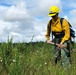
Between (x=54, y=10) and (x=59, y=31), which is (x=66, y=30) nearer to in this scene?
(x=59, y=31)

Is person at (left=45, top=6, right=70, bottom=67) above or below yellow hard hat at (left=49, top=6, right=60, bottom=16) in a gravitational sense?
below

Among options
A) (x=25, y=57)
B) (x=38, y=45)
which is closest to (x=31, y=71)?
(x=25, y=57)

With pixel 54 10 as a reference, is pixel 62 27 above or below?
below

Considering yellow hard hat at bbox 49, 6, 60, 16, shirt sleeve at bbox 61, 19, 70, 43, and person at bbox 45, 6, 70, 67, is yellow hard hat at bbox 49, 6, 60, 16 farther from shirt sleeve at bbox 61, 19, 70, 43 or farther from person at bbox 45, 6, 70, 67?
shirt sleeve at bbox 61, 19, 70, 43

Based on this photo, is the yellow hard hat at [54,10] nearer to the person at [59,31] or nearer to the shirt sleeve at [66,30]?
the person at [59,31]

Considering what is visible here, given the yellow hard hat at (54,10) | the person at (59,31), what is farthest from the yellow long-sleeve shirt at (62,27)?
the yellow hard hat at (54,10)

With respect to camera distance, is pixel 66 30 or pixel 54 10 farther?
pixel 54 10

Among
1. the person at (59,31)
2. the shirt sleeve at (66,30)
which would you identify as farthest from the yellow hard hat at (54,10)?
the shirt sleeve at (66,30)

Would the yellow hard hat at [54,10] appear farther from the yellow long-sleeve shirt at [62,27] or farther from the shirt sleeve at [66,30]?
the shirt sleeve at [66,30]

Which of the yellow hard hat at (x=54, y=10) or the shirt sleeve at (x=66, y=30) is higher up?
the yellow hard hat at (x=54, y=10)

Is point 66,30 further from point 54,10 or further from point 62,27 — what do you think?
point 54,10

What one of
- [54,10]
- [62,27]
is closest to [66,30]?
[62,27]

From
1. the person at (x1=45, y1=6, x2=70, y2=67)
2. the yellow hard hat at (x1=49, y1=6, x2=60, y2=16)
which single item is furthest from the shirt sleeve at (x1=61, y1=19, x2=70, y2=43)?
the yellow hard hat at (x1=49, y1=6, x2=60, y2=16)

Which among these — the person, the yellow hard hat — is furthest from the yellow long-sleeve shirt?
the yellow hard hat
